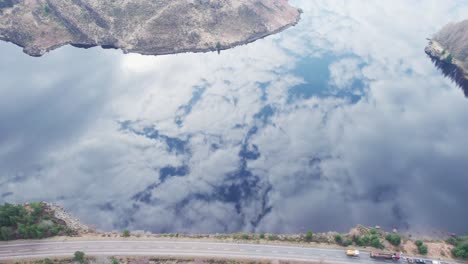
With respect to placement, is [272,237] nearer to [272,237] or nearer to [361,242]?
[272,237]

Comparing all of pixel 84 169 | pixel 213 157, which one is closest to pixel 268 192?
pixel 213 157

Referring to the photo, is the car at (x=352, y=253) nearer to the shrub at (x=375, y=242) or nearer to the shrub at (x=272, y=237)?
the shrub at (x=375, y=242)

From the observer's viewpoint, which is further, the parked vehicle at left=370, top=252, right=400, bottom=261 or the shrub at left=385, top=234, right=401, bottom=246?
the shrub at left=385, top=234, right=401, bottom=246

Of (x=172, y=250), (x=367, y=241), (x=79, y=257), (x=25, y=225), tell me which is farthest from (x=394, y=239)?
(x=25, y=225)

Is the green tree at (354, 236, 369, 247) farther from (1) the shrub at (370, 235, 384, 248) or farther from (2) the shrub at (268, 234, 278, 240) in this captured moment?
(2) the shrub at (268, 234, 278, 240)

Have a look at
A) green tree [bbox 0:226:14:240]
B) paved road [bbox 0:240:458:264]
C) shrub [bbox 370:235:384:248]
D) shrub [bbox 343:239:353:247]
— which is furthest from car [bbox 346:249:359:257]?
green tree [bbox 0:226:14:240]

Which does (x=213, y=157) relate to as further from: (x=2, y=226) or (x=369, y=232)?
(x=2, y=226)
